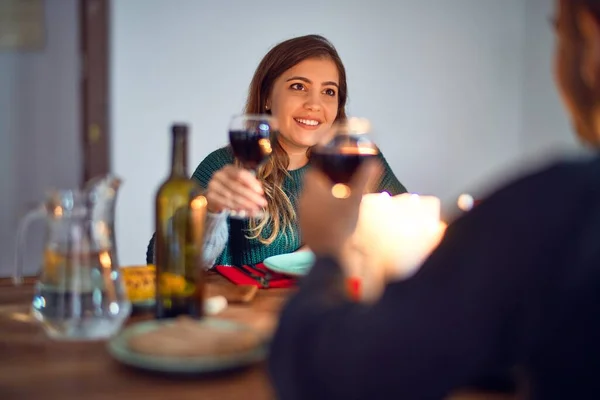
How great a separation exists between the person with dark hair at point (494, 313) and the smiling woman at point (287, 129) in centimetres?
143

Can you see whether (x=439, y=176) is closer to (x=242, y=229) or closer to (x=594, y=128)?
(x=242, y=229)

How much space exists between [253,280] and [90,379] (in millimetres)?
651

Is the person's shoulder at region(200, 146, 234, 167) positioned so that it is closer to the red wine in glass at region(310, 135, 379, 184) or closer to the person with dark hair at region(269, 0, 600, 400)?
the red wine in glass at region(310, 135, 379, 184)

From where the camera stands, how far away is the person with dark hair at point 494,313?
0.57m

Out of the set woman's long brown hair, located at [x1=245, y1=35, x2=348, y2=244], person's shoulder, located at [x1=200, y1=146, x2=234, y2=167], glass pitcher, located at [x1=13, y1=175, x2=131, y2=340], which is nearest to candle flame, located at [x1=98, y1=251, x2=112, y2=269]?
glass pitcher, located at [x1=13, y1=175, x2=131, y2=340]

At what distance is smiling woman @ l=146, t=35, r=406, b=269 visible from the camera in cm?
210

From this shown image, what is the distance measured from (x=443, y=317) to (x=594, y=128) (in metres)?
0.26

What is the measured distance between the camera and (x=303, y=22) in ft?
11.8

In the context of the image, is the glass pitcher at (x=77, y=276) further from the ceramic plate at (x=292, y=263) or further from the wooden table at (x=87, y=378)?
the ceramic plate at (x=292, y=263)

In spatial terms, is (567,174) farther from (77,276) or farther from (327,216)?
(77,276)

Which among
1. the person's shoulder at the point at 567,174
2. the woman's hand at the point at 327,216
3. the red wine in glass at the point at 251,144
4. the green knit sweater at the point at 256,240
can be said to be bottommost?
the green knit sweater at the point at 256,240

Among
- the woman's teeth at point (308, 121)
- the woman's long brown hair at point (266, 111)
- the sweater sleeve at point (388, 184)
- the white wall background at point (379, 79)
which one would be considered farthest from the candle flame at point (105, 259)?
the white wall background at point (379, 79)

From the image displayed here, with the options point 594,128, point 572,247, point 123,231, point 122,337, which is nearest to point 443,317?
point 572,247

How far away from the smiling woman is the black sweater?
4.75 feet
